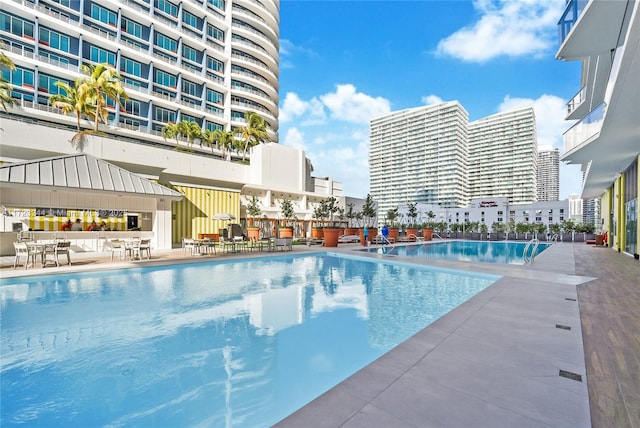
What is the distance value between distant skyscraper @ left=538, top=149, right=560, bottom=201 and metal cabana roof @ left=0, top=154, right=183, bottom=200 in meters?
142

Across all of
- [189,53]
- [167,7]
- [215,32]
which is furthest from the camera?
[215,32]

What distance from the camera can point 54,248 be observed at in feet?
30.0

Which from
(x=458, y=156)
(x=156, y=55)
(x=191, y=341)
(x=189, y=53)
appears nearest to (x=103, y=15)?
(x=156, y=55)

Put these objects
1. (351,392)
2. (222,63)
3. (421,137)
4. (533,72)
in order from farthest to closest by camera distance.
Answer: (421,137) → (222,63) → (533,72) → (351,392)

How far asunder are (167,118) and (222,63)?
1152 cm

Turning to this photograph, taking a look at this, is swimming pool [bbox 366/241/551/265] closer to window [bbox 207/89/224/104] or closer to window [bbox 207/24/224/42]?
window [bbox 207/89/224/104]

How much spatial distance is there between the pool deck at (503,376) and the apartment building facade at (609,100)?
16.5 feet

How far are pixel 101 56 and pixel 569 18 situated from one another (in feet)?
136

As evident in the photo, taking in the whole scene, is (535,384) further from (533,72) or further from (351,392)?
(533,72)

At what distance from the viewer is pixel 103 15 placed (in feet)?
107

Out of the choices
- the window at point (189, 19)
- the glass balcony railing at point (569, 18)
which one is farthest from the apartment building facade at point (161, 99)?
the glass balcony railing at point (569, 18)

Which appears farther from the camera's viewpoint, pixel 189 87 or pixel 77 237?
pixel 189 87

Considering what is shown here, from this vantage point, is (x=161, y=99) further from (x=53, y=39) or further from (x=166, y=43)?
(x=53, y=39)

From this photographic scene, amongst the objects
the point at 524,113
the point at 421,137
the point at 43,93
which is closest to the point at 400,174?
the point at 421,137
